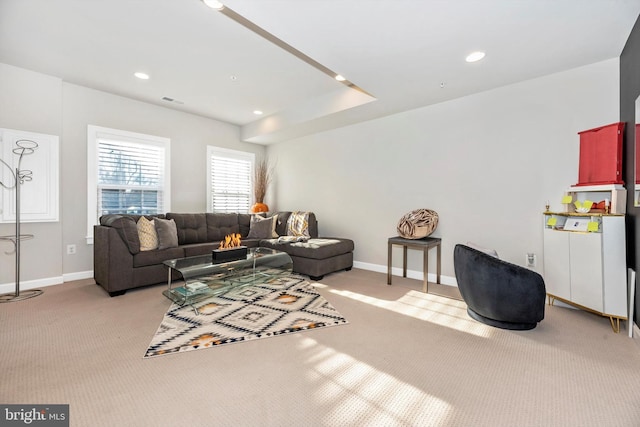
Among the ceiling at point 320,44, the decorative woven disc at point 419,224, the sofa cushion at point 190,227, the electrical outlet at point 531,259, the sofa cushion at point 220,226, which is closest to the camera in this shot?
the ceiling at point 320,44

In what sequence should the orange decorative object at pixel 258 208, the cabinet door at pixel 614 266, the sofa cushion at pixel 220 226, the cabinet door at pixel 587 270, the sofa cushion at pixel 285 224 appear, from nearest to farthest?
the cabinet door at pixel 614 266, the cabinet door at pixel 587 270, the sofa cushion at pixel 220 226, the sofa cushion at pixel 285 224, the orange decorative object at pixel 258 208

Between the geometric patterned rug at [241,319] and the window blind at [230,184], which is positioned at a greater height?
the window blind at [230,184]

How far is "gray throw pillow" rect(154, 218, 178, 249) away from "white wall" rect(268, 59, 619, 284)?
256cm

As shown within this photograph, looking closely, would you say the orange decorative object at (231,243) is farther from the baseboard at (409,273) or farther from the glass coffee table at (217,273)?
the baseboard at (409,273)

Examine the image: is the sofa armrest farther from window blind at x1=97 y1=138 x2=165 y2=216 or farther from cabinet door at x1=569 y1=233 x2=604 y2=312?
cabinet door at x1=569 y1=233 x2=604 y2=312

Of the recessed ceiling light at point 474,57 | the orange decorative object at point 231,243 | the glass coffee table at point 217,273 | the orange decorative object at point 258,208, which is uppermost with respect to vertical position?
the recessed ceiling light at point 474,57

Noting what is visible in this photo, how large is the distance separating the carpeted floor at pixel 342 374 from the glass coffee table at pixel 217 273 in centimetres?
37

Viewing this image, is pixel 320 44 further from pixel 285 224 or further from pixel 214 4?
pixel 285 224

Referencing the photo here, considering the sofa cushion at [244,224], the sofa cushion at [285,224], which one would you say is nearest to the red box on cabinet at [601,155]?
the sofa cushion at [285,224]

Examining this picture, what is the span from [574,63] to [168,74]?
4.51 m

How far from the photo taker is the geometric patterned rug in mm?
2180

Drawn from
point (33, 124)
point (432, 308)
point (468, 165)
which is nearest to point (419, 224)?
point (468, 165)

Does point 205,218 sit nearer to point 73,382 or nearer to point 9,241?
point 9,241

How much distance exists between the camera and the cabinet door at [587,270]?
2.42 meters
